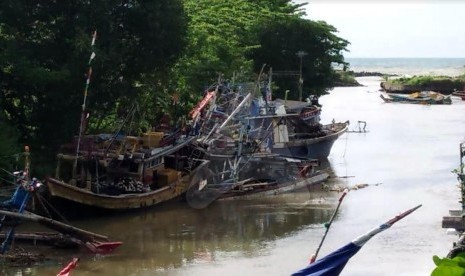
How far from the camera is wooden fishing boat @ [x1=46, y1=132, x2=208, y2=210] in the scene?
19.3 metres

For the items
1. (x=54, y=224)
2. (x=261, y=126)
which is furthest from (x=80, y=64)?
(x=261, y=126)

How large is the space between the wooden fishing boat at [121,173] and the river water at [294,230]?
647 millimetres

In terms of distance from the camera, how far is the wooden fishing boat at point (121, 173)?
19297 mm

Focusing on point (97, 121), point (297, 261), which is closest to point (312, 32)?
Answer: point (97, 121)

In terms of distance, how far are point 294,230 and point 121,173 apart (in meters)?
5.14

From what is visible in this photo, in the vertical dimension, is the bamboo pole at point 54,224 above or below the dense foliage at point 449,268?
below

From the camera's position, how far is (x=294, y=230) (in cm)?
1905

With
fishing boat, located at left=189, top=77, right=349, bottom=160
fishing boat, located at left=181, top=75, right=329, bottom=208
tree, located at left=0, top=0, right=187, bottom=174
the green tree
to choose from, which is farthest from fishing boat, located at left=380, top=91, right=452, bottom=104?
tree, located at left=0, top=0, right=187, bottom=174

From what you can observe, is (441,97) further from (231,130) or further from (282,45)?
(231,130)

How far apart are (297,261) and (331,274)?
8506 mm

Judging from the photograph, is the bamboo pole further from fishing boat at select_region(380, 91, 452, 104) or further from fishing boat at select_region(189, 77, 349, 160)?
fishing boat at select_region(380, 91, 452, 104)

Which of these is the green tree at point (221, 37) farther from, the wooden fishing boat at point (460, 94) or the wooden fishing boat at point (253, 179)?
the wooden fishing boat at point (460, 94)

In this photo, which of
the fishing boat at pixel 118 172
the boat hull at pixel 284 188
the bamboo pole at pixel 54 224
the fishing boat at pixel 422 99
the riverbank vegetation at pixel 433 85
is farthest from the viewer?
the riverbank vegetation at pixel 433 85

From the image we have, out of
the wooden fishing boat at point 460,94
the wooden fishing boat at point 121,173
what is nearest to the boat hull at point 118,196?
the wooden fishing boat at point 121,173
